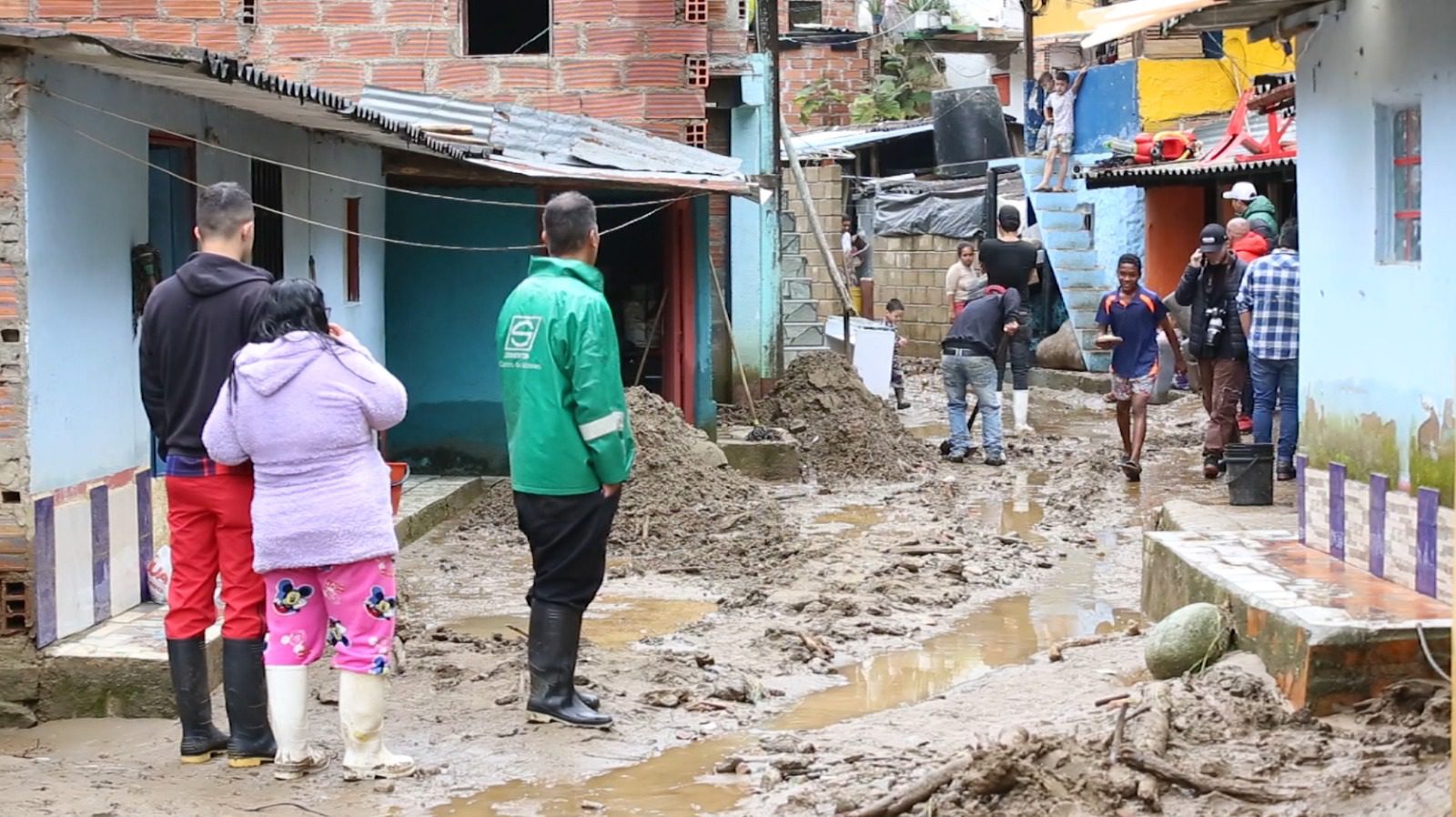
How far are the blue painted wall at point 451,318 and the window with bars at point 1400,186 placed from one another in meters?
7.35

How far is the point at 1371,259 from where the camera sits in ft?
23.1

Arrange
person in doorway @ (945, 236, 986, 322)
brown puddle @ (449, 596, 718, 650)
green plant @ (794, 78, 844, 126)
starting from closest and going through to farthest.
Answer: brown puddle @ (449, 596, 718, 650) < person in doorway @ (945, 236, 986, 322) < green plant @ (794, 78, 844, 126)

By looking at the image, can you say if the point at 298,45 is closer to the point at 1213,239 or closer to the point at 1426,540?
the point at 1213,239

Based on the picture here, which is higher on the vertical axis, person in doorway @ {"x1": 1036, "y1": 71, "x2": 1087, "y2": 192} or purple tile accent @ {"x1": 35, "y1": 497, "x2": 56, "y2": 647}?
person in doorway @ {"x1": 1036, "y1": 71, "x2": 1087, "y2": 192}

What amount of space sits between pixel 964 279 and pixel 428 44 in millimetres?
5895

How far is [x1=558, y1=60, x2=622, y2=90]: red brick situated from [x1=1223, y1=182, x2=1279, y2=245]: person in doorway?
5434 mm

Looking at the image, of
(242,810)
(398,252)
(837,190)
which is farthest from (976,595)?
(837,190)

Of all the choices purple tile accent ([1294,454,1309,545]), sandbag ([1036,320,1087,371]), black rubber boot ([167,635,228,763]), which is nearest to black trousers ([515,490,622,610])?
black rubber boot ([167,635,228,763])

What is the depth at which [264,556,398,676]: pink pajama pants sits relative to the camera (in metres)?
5.62

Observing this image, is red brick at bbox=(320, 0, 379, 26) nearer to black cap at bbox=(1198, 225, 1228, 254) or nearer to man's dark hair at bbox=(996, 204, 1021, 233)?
man's dark hair at bbox=(996, 204, 1021, 233)

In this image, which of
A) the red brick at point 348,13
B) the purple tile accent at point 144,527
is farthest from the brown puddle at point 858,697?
the red brick at point 348,13

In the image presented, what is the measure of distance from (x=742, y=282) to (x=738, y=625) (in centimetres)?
814

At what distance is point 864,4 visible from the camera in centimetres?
3534

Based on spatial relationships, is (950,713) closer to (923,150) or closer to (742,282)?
(742,282)
